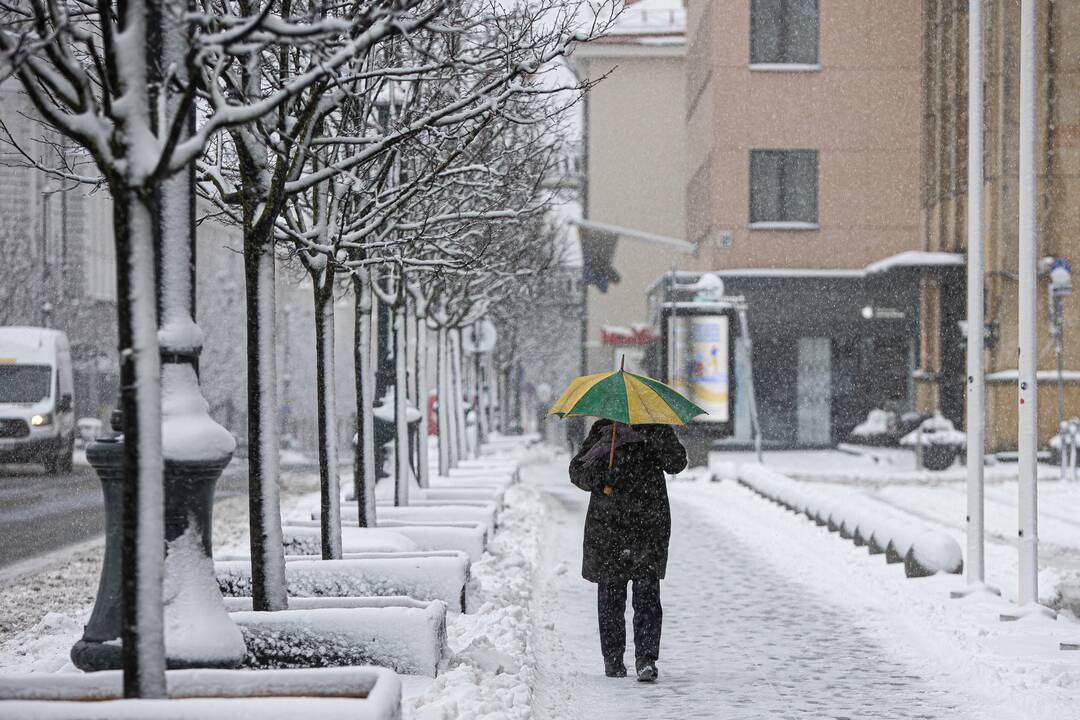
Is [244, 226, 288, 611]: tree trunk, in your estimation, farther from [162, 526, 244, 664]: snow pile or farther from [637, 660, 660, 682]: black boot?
[637, 660, 660, 682]: black boot

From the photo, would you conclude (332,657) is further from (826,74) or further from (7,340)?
(826,74)

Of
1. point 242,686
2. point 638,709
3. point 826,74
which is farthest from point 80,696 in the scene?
point 826,74

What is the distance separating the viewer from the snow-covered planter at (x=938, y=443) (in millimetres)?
33094

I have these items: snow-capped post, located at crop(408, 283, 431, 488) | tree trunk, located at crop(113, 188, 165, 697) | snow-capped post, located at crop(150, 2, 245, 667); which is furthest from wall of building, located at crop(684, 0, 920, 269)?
tree trunk, located at crop(113, 188, 165, 697)

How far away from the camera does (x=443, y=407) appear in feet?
75.9

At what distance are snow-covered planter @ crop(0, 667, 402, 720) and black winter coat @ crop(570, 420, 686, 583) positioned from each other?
11.6 ft

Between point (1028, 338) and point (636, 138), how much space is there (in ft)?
167

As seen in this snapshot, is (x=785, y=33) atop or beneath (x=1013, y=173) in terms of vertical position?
atop

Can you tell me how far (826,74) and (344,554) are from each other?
35774 mm

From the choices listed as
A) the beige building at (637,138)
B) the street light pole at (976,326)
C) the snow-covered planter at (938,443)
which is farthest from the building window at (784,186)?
the street light pole at (976,326)

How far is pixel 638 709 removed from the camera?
8.23 meters

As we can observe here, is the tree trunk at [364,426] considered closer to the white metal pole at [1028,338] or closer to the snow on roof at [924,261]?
the white metal pole at [1028,338]

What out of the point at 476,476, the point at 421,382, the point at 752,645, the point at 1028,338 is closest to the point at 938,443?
the point at 476,476

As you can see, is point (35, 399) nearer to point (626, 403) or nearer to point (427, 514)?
point (427, 514)
